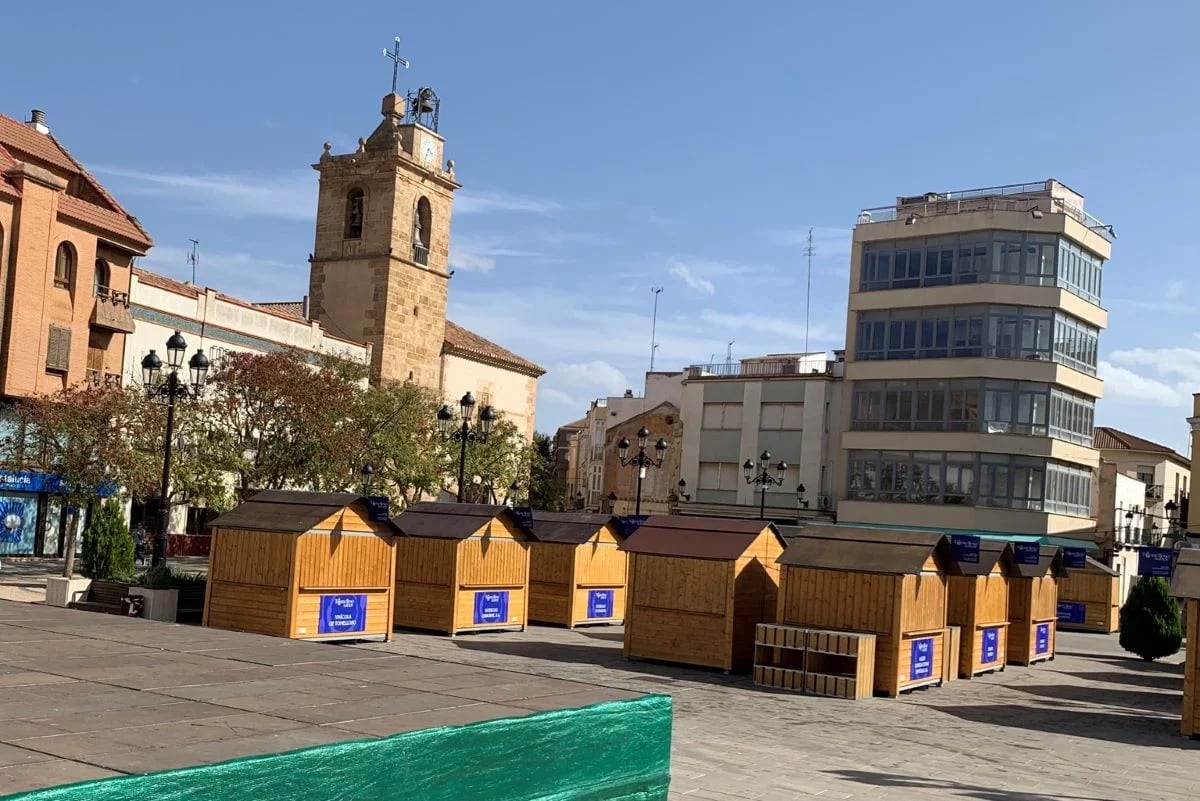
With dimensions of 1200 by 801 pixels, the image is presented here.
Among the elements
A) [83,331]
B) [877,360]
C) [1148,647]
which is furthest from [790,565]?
[877,360]

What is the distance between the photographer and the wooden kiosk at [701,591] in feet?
75.7

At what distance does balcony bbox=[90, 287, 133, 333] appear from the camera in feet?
130

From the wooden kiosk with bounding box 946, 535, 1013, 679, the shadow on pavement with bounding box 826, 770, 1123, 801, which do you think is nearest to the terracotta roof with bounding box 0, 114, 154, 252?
the wooden kiosk with bounding box 946, 535, 1013, 679

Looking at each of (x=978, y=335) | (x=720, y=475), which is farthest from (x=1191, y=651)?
(x=720, y=475)

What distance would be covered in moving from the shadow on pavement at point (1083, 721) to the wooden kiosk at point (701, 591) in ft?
12.7

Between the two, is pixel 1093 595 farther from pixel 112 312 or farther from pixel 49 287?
pixel 49 287

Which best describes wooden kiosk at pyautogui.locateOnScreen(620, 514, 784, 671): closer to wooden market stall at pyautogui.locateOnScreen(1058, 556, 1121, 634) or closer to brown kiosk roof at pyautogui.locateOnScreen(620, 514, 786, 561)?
brown kiosk roof at pyautogui.locateOnScreen(620, 514, 786, 561)

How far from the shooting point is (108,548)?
2719 centimetres

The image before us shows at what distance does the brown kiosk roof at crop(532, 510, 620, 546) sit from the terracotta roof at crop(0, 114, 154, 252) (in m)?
18.5

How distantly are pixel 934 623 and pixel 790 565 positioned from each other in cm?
327

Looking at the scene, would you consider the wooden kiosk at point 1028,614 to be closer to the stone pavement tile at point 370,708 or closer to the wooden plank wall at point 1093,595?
the wooden plank wall at point 1093,595

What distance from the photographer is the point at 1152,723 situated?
69.8ft

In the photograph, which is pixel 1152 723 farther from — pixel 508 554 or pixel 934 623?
pixel 508 554

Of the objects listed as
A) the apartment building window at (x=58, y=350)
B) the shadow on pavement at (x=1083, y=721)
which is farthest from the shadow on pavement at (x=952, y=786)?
the apartment building window at (x=58, y=350)
